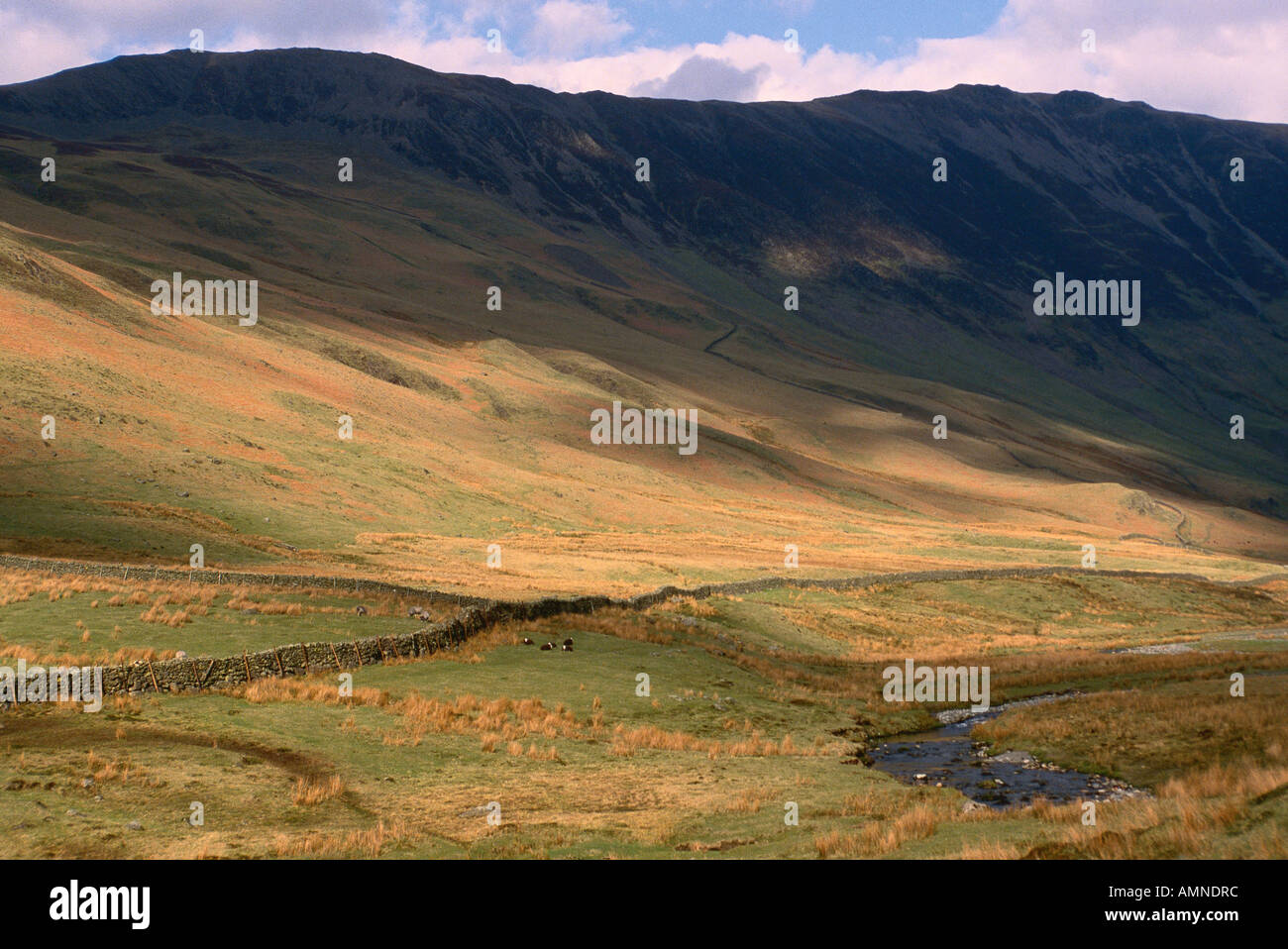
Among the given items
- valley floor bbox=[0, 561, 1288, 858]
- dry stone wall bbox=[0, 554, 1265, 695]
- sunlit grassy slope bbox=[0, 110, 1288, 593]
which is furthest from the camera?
sunlit grassy slope bbox=[0, 110, 1288, 593]

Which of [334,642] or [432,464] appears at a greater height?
[432,464]

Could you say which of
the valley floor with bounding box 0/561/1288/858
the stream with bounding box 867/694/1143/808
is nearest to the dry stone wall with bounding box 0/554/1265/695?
the valley floor with bounding box 0/561/1288/858

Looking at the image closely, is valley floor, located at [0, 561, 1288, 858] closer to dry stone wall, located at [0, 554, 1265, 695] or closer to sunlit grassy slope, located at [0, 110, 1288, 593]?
dry stone wall, located at [0, 554, 1265, 695]

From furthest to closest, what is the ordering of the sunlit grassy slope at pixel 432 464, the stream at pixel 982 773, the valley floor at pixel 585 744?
1. the sunlit grassy slope at pixel 432 464
2. the stream at pixel 982 773
3. the valley floor at pixel 585 744

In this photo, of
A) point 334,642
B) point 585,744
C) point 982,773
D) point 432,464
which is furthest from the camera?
point 432,464

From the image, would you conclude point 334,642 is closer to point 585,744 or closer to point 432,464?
point 585,744

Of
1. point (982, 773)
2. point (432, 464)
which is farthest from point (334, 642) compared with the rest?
point (432, 464)

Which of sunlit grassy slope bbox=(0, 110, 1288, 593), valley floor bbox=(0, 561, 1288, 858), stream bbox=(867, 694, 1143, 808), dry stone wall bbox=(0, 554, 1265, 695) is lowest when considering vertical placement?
stream bbox=(867, 694, 1143, 808)

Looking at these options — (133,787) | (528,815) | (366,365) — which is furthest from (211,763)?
(366,365)

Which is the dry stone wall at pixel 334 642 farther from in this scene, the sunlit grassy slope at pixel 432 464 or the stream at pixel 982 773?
the stream at pixel 982 773

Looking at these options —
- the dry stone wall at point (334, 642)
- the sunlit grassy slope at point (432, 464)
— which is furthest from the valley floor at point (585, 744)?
the sunlit grassy slope at point (432, 464)

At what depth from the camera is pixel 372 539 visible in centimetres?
7019

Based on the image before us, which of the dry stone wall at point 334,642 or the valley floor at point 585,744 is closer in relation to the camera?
the valley floor at point 585,744

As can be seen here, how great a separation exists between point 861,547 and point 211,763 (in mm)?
78622
